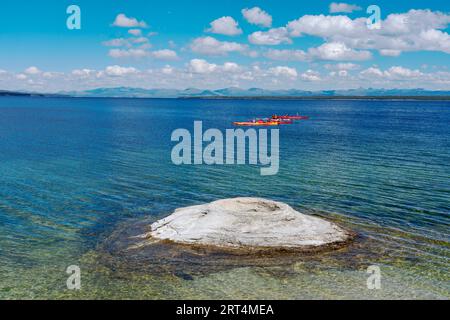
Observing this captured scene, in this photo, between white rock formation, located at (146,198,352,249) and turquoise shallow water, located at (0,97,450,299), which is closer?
turquoise shallow water, located at (0,97,450,299)

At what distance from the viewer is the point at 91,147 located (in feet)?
231

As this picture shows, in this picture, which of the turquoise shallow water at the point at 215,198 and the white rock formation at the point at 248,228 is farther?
the white rock formation at the point at 248,228

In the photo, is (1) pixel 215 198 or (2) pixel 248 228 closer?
(2) pixel 248 228

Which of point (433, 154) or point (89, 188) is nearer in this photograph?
point (89, 188)

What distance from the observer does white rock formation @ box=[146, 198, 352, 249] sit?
24.8m

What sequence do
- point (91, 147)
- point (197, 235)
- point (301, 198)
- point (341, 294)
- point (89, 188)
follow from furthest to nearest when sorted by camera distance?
1. point (91, 147)
2. point (89, 188)
3. point (301, 198)
4. point (197, 235)
5. point (341, 294)

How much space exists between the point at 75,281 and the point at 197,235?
7568 mm

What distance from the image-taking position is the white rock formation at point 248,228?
24766mm

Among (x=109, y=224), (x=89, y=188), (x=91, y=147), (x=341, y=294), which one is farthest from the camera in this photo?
(x=91, y=147)

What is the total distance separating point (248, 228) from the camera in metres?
25.5

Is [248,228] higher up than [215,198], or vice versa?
[248,228]
